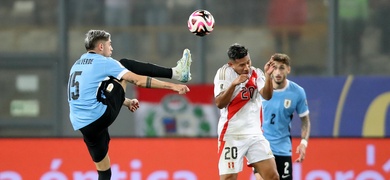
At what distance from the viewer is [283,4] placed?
15.1 metres

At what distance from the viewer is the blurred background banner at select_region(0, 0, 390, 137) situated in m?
14.7

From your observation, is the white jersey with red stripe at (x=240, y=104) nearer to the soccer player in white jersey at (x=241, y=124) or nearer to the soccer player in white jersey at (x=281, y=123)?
the soccer player in white jersey at (x=241, y=124)

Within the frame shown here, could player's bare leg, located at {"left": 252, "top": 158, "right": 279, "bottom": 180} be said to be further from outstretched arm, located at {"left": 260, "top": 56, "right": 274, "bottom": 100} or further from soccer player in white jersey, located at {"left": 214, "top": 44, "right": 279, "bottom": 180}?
outstretched arm, located at {"left": 260, "top": 56, "right": 274, "bottom": 100}

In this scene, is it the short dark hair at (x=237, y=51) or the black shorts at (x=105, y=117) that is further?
the short dark hair at (x=237, y=51)

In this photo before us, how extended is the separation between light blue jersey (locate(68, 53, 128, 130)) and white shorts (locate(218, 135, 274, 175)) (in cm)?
122

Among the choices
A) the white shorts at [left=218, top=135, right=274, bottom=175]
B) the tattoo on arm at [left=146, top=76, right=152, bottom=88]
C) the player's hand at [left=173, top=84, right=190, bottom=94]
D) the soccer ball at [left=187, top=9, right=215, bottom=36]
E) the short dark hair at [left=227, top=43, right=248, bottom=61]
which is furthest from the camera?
the soccer ball at [left=187, top=9, right=215, bottom=36]

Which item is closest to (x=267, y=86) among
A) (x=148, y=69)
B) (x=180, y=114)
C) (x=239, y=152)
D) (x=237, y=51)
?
(x=237, y=51)

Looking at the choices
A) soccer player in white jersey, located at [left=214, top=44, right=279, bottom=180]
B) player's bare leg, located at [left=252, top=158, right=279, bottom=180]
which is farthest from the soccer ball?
player's bare leg, located at [left=252, top=158, right=279, bottom=180]

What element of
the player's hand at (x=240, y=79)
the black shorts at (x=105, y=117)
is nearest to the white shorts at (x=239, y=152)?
the player's hand at (x=240, y=79)

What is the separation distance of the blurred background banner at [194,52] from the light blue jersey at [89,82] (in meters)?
5.10

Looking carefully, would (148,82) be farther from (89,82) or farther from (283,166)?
(283,166)

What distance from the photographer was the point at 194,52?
15.2m

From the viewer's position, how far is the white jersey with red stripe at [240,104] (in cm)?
995

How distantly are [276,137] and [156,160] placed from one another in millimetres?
2456
